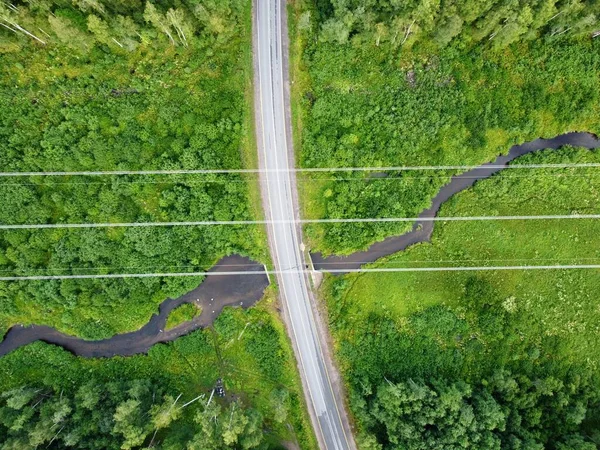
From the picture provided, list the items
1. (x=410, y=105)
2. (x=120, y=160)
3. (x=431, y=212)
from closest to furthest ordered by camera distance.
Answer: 1. (x=120, y=160)
2. (x=410, y=105)
3. (x=431, y=212)

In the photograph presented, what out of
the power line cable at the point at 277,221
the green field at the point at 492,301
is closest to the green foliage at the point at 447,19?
the green field at the point at 492,301

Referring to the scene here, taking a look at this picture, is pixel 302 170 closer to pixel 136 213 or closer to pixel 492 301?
pixel 136 213

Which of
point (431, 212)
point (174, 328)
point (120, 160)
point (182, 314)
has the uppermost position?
point (431, 212)

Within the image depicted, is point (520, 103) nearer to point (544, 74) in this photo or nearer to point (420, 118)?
point (544, 74)

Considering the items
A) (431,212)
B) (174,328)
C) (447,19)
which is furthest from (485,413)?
(447,19)

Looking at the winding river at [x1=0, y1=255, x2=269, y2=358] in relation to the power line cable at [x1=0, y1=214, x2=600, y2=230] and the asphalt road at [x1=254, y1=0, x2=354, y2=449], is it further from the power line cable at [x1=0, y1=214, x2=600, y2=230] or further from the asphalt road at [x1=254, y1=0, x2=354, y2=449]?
the power line cable at [x1=0, y1=214, x2=600, y2=230]

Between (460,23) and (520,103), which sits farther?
(520,103)

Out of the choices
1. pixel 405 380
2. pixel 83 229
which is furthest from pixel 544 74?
pixel 83 229
